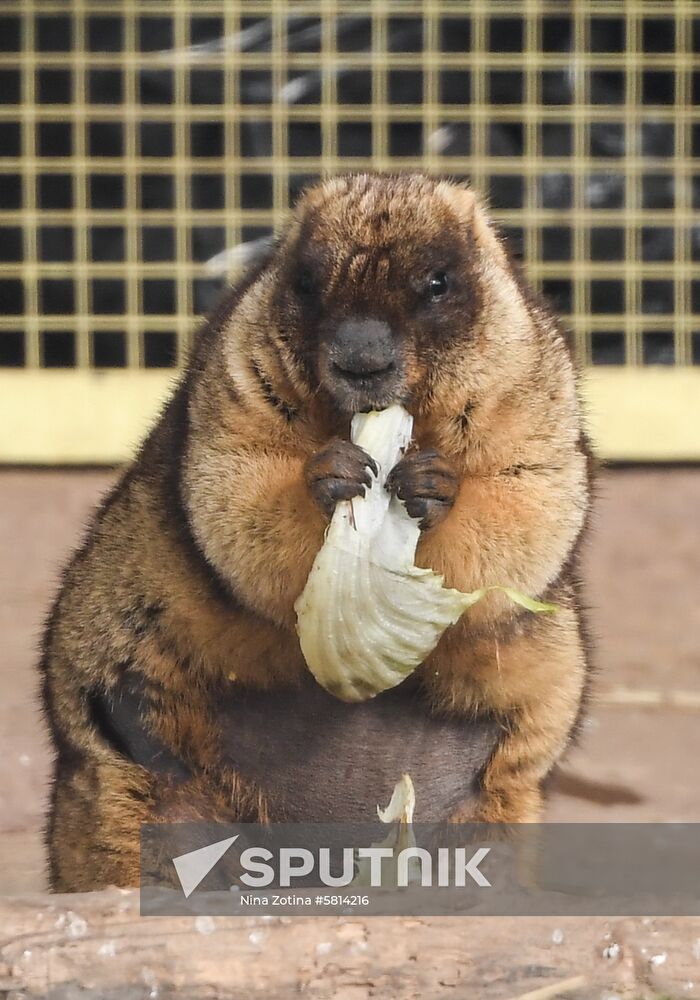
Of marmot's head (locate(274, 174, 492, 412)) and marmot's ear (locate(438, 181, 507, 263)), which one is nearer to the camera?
marmot's head (locate(274, 174, 492, 412))

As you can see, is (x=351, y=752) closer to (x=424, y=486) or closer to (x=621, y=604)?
(x=424, y=486)

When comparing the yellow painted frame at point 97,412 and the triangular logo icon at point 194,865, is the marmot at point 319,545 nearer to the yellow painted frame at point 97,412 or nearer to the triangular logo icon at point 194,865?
the triangular logo icon at point 194,865

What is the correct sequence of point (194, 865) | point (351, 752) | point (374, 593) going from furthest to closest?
1. point (351, 752)
2. point (194, 865)
3. point (374, 593)

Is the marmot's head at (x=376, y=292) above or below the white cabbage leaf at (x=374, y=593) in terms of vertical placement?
above

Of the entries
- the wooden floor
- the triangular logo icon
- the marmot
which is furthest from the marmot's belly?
the wooden floor

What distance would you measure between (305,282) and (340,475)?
657mm

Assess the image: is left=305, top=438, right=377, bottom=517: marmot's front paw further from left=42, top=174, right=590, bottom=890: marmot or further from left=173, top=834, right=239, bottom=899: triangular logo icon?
left=173, top=834, right=239, bottom=899: triangular logo icon

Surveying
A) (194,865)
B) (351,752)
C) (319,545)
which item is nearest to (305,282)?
(319,545)

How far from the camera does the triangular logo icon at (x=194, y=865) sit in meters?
5.24

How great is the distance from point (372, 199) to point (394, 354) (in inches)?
23.3

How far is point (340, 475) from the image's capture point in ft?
16.2

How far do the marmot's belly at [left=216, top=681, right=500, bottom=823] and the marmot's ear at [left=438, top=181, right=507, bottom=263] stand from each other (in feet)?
4.79

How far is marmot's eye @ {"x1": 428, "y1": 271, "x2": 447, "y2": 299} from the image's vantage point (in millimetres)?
5102

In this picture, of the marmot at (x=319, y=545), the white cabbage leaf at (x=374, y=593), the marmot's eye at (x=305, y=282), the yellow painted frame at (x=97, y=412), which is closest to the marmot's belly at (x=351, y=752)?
the marmot at (x=319, y=545)
